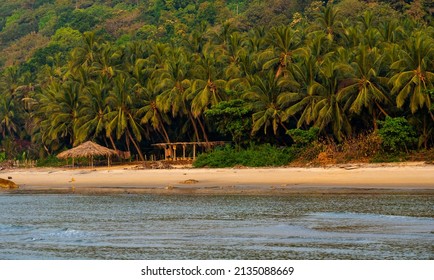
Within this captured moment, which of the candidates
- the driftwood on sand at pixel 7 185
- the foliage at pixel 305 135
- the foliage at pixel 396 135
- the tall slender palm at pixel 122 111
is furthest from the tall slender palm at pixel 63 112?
the foliage at pixel 396 135

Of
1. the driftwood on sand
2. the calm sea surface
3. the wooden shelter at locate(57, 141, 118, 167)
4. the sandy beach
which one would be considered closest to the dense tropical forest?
the wooden shelter at locate(57, 141, 118, 167)

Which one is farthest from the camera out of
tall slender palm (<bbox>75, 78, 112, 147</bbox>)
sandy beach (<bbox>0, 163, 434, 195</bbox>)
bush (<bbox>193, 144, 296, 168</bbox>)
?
tall slender palm (<bbox>75, 78, 112, 147</bbox>)

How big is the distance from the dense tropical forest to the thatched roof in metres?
2.09

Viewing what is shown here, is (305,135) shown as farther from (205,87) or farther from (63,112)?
(63,112)

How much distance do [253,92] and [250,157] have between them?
4282 millimetres

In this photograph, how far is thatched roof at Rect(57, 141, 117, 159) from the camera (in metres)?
54.3

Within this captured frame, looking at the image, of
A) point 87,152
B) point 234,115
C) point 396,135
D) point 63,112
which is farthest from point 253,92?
point 63,112

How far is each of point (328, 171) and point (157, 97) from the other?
688 inches

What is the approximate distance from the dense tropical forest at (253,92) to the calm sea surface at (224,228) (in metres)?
13.7

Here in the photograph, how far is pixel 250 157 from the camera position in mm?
49250

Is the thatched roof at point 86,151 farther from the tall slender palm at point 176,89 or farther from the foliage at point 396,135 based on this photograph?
the foliage at point 396,135

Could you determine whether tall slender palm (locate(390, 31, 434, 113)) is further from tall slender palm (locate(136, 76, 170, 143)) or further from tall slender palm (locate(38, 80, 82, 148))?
tall slender palm (locate(38, 80, 82, 148))

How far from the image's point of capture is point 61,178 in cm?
5041

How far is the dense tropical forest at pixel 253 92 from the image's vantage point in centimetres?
4641
